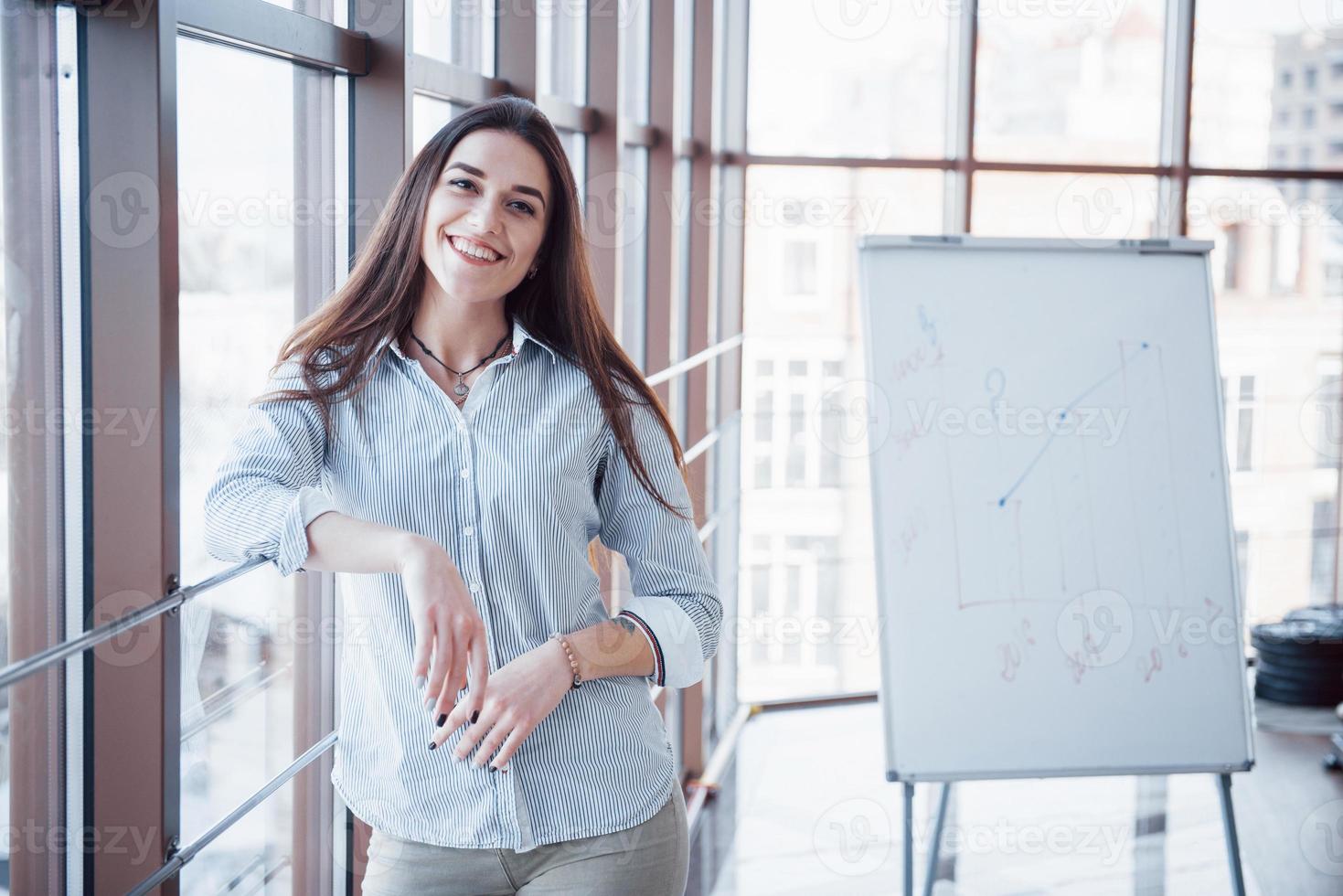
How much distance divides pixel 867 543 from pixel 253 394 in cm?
351

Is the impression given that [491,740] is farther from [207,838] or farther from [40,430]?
[40,430]

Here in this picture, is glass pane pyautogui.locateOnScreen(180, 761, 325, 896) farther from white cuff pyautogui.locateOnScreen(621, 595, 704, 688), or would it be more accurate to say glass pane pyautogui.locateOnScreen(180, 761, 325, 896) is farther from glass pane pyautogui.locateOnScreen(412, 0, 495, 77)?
glass pane pyautogui.locateOnScreen(412, 0, 495, 77)

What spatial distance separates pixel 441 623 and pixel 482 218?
44 cm

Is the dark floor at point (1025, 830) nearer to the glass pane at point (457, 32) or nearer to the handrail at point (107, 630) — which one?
the glass pane at point (457, 32)

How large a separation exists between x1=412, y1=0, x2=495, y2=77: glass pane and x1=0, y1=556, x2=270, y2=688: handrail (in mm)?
1129

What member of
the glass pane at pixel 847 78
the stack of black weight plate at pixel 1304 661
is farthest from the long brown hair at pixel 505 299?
the stack of black weight plate at pixel 1304 661

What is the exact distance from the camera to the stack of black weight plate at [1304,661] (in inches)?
185

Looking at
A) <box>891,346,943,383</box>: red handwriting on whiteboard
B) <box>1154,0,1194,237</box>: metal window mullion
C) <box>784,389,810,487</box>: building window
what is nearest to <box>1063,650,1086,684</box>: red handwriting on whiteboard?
<box>891,346,943,383</box>: red handwriting on whiteboard

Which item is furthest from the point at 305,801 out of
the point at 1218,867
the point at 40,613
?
the point at 1218,867

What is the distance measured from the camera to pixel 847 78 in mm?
4668

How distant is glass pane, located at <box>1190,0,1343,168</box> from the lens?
489 cm

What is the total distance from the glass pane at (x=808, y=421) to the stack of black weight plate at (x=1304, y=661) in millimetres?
1506

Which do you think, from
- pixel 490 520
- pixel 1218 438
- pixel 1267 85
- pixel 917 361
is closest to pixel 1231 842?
pixel 1218 438

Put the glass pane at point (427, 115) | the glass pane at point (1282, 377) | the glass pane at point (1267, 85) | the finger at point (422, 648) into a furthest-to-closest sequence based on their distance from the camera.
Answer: the glass pane at point (1282, 377) → the glass pane at point (1267, 85) → the glass pane at point (427, 115) → the finger at point (422, 648)
